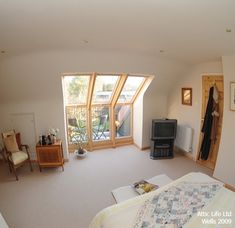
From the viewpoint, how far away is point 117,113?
5129 millimetres

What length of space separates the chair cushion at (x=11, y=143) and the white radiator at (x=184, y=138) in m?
3.74

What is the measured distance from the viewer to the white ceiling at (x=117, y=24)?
1.33 meters

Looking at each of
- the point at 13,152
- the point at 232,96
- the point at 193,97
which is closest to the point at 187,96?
the point at 193,97

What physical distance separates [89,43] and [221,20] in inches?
61.7

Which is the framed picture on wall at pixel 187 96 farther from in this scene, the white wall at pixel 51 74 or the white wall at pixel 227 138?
the white wall at pixel 227 138

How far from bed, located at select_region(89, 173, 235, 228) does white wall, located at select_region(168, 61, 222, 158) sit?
84.3 inches

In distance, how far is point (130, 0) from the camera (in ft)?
4.21

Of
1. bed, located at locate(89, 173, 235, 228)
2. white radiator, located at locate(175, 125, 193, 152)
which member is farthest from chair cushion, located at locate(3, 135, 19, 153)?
white radiator, located at locate(175, 125, 193, 152)

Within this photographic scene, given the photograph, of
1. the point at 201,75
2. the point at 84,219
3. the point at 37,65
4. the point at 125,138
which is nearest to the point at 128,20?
the point at 37,65

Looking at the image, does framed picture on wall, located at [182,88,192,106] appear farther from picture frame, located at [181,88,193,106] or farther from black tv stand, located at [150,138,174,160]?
black tv stand, located at [150,138,174,160]

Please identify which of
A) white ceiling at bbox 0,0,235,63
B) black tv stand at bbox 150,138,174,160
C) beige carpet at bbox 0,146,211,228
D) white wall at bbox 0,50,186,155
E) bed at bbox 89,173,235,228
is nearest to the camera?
white ceiling at bbox 0,0,235,63

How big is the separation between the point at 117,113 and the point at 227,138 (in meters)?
2.83

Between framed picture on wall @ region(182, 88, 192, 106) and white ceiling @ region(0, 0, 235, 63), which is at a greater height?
white ceiling @ region(0, 0, 235, 63)

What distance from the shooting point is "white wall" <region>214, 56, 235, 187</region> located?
9.57 feet
